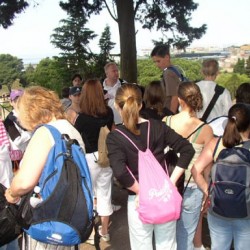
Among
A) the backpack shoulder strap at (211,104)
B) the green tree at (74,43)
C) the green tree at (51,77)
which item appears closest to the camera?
the backpack shoulder strap at (211,104)

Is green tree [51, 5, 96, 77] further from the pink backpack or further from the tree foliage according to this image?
the pink backpack

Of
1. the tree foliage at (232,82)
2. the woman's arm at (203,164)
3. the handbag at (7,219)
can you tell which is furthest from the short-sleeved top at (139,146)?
the tree foliage at (232,82)

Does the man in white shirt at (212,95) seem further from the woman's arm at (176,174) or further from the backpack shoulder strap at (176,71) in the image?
the woman's arm at (176,174)

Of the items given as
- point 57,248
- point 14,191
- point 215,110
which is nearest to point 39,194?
point 14,191

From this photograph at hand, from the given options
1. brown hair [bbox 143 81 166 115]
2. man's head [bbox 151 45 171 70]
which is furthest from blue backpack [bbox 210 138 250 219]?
man's head [bbox 151 45 171 70]

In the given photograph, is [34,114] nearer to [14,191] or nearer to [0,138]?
[14,191]

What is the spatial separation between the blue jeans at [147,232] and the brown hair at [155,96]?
4.14 feet

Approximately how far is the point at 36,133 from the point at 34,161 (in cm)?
16

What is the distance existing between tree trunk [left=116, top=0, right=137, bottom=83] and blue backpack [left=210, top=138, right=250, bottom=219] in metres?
7.95

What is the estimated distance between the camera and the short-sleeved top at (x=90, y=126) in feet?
11.2

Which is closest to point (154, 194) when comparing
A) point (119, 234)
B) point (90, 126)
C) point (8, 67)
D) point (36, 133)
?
point (36, 133)

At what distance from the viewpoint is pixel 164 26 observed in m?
11.9

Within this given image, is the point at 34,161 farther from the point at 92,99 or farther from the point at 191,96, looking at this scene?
the point at 92,99

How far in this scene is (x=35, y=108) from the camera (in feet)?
7.00
